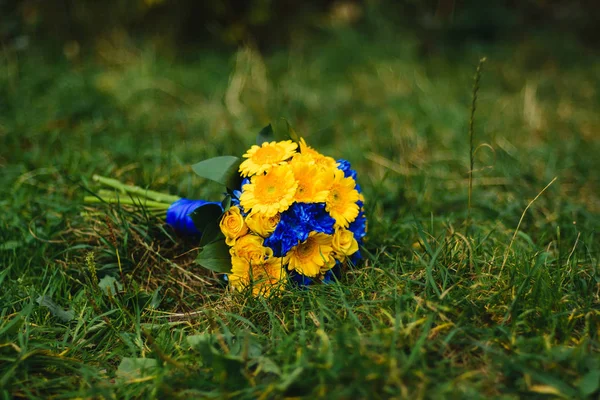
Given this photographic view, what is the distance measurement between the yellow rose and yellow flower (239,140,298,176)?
0.18m

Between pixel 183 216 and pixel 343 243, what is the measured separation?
543 mm

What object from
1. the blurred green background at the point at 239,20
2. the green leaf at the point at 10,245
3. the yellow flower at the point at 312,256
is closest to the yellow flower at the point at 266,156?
the yellow flower at the point at 312,256

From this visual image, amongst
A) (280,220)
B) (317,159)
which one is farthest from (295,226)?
(317,159)

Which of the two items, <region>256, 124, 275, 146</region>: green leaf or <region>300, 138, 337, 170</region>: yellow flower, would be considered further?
<region>256, 124, 275, 146</region>: green leaf

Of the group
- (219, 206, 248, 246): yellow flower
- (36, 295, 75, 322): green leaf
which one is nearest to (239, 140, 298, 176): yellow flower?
(219, 206, 248, 246): yellow flower

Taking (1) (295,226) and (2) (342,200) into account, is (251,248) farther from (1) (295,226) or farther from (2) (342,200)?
(2) (342,200)

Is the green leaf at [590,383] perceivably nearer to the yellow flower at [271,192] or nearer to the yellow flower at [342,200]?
the yellow flower at [342,200]

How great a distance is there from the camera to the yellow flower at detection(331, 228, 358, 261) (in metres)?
1.53

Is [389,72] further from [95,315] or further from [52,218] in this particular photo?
[95,315]

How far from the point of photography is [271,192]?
1474mm

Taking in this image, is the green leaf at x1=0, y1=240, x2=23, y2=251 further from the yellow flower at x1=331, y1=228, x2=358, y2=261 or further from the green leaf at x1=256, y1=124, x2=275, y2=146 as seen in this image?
the yellow flower at x1=331, y1=228, x2=358, y2=261

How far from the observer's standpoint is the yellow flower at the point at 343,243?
153 centimetres

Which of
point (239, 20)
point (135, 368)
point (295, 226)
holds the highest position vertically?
point (239, 20)

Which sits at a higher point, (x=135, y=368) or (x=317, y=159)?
(x=317, y=159)
